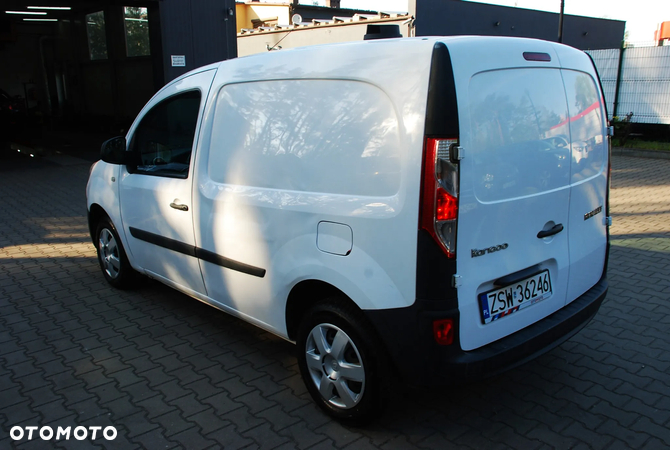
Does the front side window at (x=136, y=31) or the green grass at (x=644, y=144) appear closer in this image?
the green grass at (x=644, y=144)

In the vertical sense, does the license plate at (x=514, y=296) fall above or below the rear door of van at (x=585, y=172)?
below

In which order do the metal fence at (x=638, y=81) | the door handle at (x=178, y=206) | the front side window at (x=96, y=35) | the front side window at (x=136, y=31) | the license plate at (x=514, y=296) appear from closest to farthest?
the license plate at (x=514, y=296) < the door handle at (x=178, y=206) < the metal fence at (x=638, y=81) < the front side window at (x=136, y=31) < the front side window at (x=96, y=35)

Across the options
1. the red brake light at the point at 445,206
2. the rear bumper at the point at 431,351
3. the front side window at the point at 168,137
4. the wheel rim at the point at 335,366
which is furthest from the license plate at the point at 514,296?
the front side window at the point at 168,137

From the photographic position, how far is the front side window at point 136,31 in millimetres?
17875

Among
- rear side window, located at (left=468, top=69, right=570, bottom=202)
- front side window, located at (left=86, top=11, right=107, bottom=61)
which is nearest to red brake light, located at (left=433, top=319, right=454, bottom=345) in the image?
rear side window, located at (left=468, top=69, right=570, bottom=202)

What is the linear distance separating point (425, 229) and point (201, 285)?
1996mm

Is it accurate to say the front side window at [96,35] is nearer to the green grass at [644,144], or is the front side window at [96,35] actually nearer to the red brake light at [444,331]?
the green grass at [644,144]

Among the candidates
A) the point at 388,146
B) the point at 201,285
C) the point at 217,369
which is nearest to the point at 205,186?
the point at 201,285

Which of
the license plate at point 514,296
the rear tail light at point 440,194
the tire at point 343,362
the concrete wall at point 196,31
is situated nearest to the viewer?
the rear tail light at point 440,194

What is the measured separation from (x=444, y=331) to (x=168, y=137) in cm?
262

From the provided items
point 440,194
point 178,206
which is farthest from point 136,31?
point 440,194

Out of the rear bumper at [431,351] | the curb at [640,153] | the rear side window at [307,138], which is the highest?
the rear side window at [307,138]

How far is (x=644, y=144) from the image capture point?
13.9 metres

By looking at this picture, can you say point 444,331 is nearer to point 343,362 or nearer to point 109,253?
point 343,362
